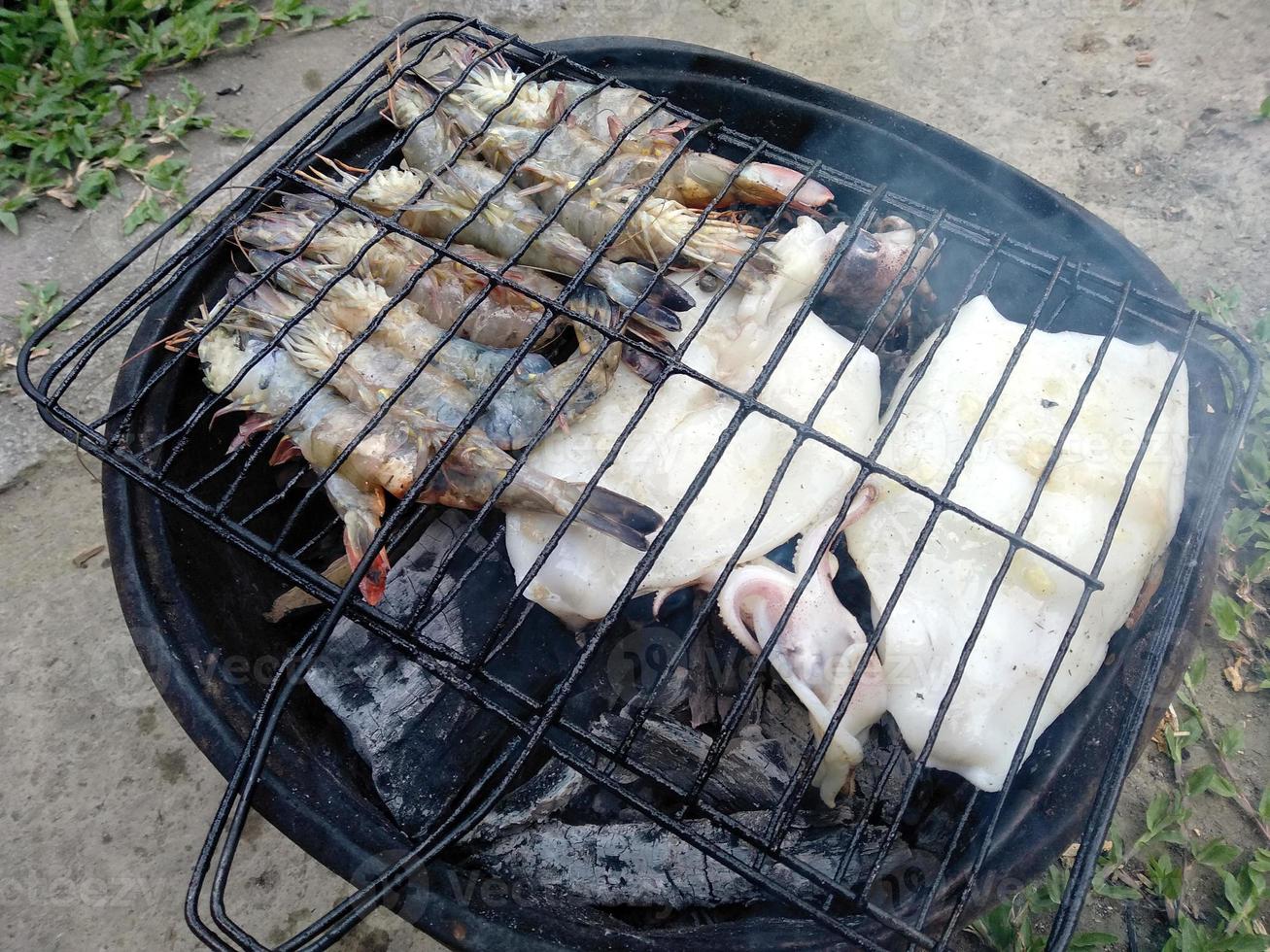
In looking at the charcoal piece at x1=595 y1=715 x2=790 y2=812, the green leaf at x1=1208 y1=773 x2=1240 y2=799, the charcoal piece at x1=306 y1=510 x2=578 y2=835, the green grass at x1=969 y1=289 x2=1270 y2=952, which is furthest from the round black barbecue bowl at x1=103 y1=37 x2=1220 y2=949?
the green leaf at x1=1208 y1=773 x2=1240 y2=799

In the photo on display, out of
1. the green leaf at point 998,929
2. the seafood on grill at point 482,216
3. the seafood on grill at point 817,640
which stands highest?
the seafood on grill at point 482,216

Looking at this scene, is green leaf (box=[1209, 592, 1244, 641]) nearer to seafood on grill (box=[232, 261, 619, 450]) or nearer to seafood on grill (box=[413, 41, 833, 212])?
seafood on grill (box=[413, 41, 833, 212])

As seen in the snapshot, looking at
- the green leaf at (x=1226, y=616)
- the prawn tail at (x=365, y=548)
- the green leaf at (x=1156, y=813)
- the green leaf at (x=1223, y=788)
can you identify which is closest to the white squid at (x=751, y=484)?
the prawn tail at (x=365, y=548)

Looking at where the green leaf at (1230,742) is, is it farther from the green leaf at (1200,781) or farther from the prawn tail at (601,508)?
the prawn tail at (601,508)

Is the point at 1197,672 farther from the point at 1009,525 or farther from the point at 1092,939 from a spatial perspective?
the point at 1009,525

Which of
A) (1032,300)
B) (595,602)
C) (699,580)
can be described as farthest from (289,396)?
(1032,300)

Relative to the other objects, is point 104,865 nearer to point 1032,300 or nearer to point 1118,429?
point 1118,429
